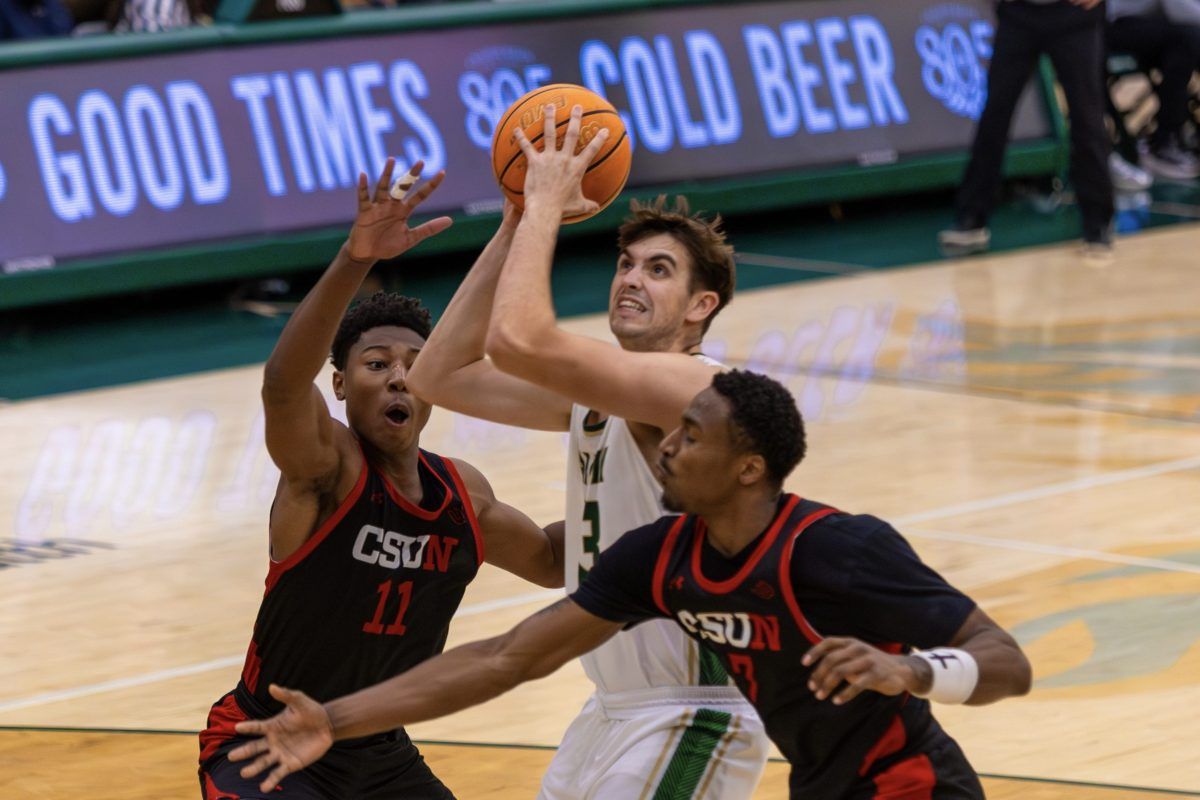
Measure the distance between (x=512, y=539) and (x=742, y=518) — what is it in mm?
1395

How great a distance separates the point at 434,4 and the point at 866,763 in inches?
441

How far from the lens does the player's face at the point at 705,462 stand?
418 centimetres

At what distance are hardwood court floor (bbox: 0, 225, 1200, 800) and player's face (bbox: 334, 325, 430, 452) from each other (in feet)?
4.72

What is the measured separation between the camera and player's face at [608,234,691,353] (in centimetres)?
511

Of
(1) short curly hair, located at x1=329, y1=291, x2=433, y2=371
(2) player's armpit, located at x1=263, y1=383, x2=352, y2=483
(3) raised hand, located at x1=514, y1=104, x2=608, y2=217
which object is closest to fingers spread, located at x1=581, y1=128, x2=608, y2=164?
(3) raised hand, located at x1=514, y1=104, x2=608, y2=217

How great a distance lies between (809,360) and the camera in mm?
11922

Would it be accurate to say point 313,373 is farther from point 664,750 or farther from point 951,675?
point 951,675

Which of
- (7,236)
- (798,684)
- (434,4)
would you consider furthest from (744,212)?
(798,684)

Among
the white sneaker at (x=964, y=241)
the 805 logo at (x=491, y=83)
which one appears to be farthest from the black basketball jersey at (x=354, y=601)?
the white sneaker at (x=964, y=241)

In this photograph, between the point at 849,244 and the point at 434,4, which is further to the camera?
the point at 849,244

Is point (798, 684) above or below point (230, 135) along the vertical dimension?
above

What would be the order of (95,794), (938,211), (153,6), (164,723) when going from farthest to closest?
(938,211)
(153,6)
(164,723)
(95,794)

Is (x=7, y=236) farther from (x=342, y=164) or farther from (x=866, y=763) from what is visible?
(x=866, y=763)

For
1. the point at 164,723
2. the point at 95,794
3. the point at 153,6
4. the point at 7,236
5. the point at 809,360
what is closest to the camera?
the point at 95,794
